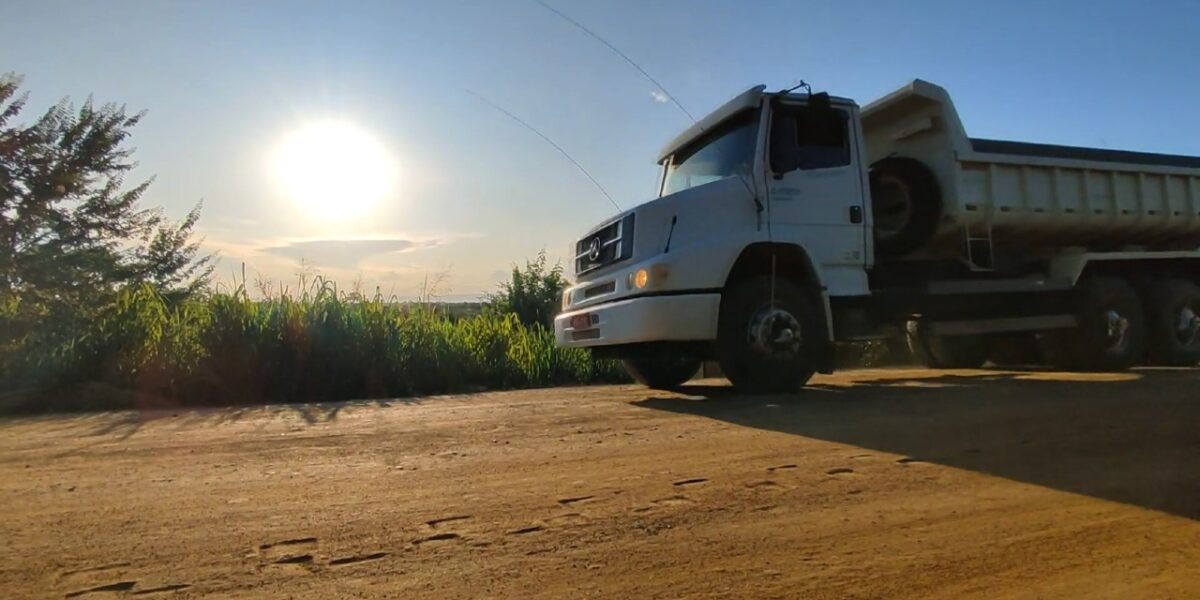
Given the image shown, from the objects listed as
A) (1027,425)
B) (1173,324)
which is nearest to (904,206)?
(1027,425)

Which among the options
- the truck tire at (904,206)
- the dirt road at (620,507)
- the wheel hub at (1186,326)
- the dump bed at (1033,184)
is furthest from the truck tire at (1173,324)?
the dirt road at (620,507)

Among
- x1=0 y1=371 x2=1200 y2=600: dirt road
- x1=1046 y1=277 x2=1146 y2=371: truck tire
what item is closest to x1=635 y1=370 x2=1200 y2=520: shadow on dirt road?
x1=0 y1=371 x2=1200 y2=600: dirt road

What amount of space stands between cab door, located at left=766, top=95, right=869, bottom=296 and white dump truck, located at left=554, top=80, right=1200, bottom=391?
0.05ft

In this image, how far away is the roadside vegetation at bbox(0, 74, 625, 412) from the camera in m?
→ 7.61

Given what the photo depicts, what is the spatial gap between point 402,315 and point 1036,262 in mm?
7646

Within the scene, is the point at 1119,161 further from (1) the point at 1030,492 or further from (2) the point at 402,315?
(2) the point at 402,315

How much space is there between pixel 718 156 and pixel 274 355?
5070 millimetres

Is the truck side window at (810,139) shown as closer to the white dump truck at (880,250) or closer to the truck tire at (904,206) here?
the white dump truck at (880,250)

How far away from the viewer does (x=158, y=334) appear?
26.5 ft

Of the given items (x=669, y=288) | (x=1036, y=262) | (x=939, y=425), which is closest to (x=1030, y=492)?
(x=939, y=425)

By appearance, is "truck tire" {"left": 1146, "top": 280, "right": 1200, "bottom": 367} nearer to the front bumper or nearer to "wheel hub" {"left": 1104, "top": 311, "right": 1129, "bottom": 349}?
"wheel hub" {"left": 1104, "top": 311, "right": 1129, "bottom": 349}

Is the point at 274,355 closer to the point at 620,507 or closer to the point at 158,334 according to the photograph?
the point at 158,334

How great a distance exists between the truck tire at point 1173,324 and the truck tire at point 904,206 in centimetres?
365

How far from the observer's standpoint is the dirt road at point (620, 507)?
235 centimetres
